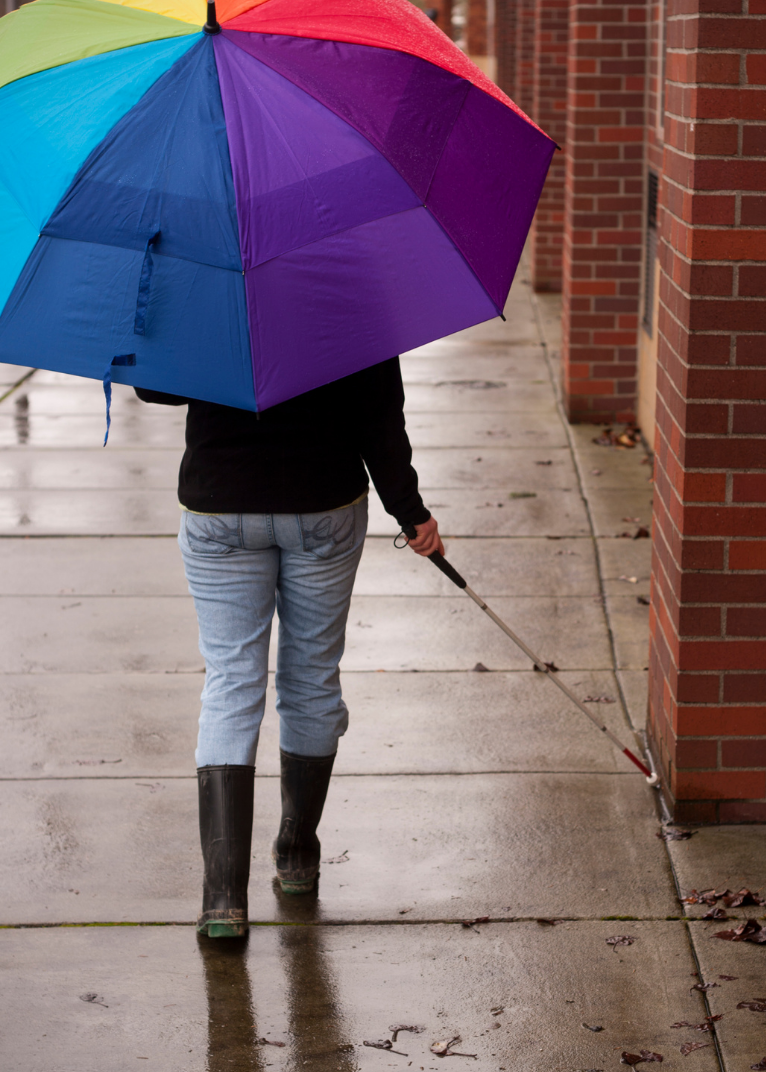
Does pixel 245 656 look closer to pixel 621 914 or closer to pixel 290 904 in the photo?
pixel 290 904

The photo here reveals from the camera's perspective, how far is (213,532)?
3.30 metres

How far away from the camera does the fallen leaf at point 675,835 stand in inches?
158

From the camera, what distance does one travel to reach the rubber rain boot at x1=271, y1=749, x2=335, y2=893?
3.69 m

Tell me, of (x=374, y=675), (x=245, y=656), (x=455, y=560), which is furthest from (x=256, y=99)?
(x=455, y=560)

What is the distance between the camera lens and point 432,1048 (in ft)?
10.2

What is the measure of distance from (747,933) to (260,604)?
148 cm

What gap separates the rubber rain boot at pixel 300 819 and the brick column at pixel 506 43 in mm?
19353

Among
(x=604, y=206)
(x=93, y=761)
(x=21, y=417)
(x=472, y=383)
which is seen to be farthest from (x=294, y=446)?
(x=472, y=383)

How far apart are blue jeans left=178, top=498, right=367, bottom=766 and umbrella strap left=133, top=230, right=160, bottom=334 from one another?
0.66 meters

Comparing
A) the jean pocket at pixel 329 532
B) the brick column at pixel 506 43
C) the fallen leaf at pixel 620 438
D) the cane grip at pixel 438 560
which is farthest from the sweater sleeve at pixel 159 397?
the brick column at pixel 506 43

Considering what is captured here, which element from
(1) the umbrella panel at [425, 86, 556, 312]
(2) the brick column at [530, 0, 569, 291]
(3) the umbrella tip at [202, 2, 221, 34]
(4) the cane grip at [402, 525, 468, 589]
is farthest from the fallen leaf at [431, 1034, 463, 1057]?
(2) the brick column at [530, 0, 569, 291]

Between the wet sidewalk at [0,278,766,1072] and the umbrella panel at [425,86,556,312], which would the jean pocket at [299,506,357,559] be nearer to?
the umbrella panel at [425,86,556,312]

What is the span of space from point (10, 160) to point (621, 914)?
2.37m

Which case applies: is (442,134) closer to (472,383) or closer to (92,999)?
(92,999)
